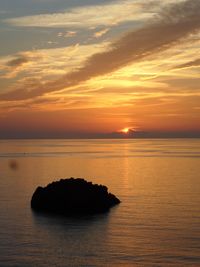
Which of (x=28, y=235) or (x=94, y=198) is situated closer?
(x=28, y=235)

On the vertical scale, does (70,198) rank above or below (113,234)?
above

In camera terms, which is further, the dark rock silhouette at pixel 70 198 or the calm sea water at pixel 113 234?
the dark rock silhouette at pixel 70 198

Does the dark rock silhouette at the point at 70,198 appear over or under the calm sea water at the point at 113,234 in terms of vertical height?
over

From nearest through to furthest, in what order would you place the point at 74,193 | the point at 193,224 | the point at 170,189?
1. the point at 193,224
2. the point at 74,193
3. the point at 170,189

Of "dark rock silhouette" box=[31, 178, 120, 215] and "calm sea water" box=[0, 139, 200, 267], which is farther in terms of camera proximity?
"dark rock silhouette" box=[31, 178, 120, 215]

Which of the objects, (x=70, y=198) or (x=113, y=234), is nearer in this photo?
(x=113, y=234)

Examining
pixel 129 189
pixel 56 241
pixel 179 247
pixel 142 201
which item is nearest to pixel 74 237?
pixel 56 241

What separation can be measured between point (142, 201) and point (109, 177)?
46104mm

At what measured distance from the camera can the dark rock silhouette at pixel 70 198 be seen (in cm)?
7025

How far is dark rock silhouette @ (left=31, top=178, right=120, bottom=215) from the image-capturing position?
230 feet

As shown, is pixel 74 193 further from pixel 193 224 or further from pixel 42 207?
pixel 193 224

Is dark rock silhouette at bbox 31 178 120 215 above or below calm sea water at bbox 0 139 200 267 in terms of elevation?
above

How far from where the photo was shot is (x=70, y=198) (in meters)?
71.1

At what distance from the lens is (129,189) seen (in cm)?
9800
